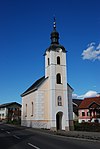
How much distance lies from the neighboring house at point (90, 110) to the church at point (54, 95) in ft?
81.7

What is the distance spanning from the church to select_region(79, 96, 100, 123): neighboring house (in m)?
24.9

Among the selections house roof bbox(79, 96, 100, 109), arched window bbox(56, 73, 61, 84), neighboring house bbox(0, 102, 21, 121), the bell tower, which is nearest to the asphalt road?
the bell tower

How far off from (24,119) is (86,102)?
27.8m

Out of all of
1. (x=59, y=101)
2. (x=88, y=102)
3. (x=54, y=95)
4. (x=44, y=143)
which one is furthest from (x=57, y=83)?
(x=88, y=102)

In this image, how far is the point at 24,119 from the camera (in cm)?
4597

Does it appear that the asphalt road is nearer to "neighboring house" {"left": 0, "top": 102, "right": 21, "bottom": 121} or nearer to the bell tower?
the bell tower

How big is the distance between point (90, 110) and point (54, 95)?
29903 mm

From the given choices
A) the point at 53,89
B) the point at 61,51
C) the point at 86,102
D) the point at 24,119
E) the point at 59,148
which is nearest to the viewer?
the point at 59,148

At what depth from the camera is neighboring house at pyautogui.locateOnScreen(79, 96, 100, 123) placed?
61156 mm

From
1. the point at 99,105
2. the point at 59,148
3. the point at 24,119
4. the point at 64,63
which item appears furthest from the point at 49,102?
the point at 99,105

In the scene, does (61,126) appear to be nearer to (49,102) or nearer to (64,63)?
(49,102)

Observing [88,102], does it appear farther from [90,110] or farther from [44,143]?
[44,143]

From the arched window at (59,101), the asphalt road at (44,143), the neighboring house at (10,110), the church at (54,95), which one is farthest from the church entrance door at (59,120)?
the neighboring house at (10,110)

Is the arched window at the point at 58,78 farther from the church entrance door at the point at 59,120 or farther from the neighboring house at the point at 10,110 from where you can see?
the neighboring house at the point at 10,110
